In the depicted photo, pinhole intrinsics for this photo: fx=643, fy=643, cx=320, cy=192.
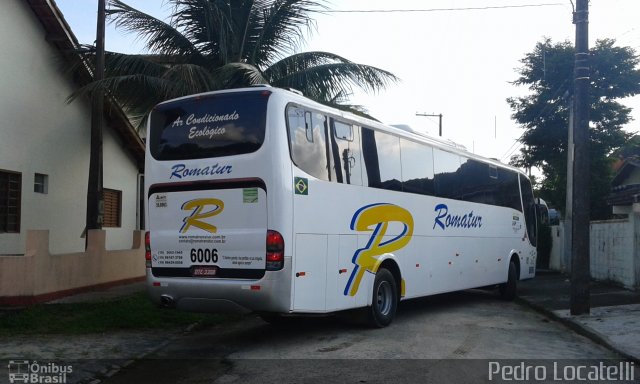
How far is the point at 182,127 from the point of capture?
923cm

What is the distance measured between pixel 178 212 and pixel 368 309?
339cm

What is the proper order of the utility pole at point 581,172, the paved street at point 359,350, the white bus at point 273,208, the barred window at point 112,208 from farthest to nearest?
1. the barred window at point 112,208
2. the utility pole at point 581,172
3. the white bus at point 273,208
4. the paved street at point 359,350

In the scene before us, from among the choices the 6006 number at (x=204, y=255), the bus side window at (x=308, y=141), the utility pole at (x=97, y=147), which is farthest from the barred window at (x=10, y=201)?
the bus side window at (x=308, y=141)

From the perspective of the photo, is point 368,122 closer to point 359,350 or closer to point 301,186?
point 301,186

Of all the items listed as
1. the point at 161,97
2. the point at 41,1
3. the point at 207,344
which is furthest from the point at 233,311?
the point at 41,1

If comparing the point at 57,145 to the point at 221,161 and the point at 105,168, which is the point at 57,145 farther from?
the point at 221,161

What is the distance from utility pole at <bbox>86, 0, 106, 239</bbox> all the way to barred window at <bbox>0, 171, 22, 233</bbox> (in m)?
1.54

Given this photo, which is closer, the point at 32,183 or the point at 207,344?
the point at 207,344

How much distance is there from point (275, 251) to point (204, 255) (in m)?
1.13

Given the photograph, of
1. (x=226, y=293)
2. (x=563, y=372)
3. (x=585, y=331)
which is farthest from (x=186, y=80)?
(x=563, y=372)

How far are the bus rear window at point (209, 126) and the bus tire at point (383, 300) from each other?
336cm

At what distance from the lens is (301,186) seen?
864cm

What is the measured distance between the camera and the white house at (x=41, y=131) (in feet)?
46.4

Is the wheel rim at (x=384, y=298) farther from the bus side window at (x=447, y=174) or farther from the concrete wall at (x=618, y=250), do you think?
the concrete wall at (x=618, y=250)
